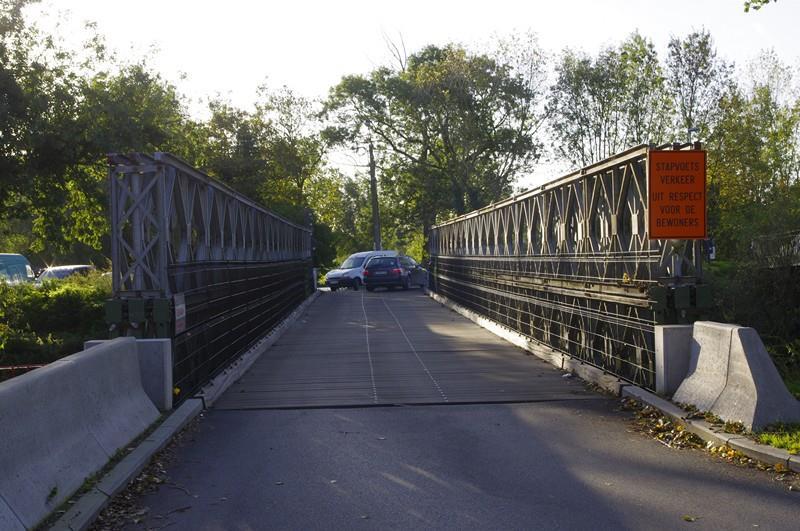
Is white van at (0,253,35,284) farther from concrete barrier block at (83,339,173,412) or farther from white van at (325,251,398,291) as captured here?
concrete barrier block at (83,339,173,412)

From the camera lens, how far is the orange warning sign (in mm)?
9664

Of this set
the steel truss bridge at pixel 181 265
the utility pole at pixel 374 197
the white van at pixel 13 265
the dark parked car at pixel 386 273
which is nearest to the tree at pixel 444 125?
the utility pole at pixel 374 197

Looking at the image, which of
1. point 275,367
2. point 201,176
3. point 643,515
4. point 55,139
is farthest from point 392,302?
point 643,515

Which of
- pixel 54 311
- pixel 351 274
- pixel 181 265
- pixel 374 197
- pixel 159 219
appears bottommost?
pixel 351 274

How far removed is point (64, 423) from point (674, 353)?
241 inches

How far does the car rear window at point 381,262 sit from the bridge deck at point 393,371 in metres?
18.3

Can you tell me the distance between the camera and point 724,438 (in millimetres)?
7695

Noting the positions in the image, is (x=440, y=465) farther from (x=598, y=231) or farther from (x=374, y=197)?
(x=374, y=197)

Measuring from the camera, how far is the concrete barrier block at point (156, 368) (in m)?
9.26

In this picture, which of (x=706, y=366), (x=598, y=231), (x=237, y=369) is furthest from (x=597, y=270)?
(x=237, y=369)

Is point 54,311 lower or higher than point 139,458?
higher

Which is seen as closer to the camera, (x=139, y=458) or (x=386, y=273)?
(x=139, y=458)

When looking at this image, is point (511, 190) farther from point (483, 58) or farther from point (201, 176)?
point (201, 176)

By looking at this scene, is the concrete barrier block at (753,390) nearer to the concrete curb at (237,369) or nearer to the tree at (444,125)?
the concrete curb at (237,369)
